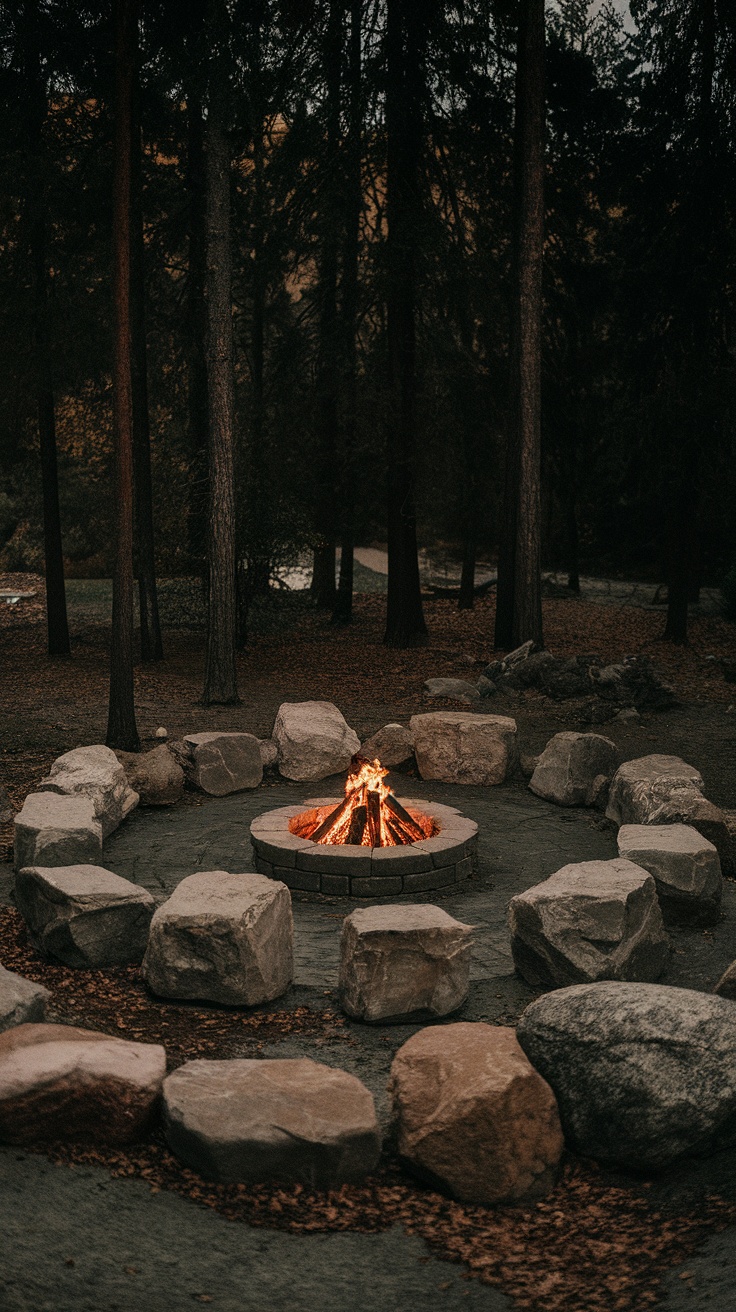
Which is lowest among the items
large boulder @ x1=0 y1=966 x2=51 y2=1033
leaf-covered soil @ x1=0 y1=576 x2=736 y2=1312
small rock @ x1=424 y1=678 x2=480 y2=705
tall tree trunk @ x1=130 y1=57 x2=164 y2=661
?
leaf-covered soil @ x1=0 y1=576 x2=736 y2=1312

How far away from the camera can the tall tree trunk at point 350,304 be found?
17875mm

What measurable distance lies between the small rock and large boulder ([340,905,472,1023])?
28.7ft

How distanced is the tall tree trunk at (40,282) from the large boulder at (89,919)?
1191cm

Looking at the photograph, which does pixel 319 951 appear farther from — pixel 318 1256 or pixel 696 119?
pixel 696 119

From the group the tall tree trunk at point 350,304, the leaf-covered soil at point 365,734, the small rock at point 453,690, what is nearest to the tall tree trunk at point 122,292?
the leaf-covered soil at point 365,734

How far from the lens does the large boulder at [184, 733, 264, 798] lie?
10930mm

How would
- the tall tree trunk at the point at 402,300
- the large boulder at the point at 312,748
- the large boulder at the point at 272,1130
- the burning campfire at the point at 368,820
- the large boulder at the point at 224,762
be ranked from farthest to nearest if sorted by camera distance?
the tall tree trunk at the point at 402,300
the large boulder at the point at 312,748
the large boulder at the point at 224,762
the burning campfire at the point at 368,820
the large boulder at the point at 272,1130

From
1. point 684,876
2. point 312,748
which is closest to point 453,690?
point 312,748

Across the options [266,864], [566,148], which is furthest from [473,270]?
[266,864]

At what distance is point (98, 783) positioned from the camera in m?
9.60

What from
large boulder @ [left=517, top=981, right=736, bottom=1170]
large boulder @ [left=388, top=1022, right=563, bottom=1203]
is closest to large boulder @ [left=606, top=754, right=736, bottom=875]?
large boulder @ [left=517, top=981, right=736, bottom=1170]

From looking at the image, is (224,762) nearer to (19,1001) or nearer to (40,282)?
(19,1001)

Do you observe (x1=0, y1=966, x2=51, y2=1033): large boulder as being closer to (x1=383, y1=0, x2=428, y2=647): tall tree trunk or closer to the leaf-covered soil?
the leaf-covered soil

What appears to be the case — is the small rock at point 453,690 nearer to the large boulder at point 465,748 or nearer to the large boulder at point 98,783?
the large boulder at point 465,748
